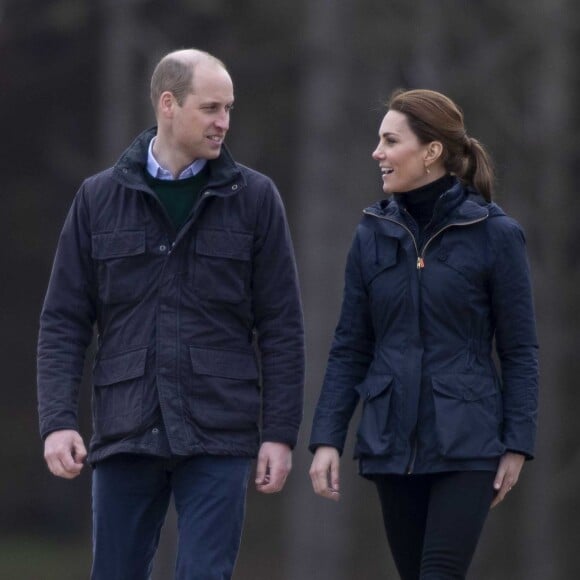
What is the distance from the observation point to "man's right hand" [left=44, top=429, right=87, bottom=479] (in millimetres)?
5016

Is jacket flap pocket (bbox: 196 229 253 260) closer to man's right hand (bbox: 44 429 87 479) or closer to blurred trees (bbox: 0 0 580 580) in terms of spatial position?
man's right hand (bbox: 44 429 87 479)

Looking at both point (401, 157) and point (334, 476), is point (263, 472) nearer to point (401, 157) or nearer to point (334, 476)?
point (334, 476)

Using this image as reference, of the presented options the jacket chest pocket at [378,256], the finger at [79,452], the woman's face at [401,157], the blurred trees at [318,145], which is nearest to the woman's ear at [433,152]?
the woman's face at [401,157]

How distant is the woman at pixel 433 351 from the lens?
4949 millimetres

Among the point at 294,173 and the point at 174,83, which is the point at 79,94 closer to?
the point at 294,173

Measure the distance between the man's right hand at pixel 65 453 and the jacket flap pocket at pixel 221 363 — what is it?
40 centimetres

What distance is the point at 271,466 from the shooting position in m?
5.07

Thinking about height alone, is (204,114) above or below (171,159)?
above

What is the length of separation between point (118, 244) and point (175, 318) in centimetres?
28

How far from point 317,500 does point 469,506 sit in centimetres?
606

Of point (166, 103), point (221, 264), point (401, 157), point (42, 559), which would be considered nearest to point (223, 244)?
point (221, 264)

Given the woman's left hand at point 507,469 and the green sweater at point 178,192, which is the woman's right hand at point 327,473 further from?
the green sweater at point 178,192

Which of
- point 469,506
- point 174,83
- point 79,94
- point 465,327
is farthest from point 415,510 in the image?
point 79,94

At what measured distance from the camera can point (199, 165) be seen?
5.21 meters
